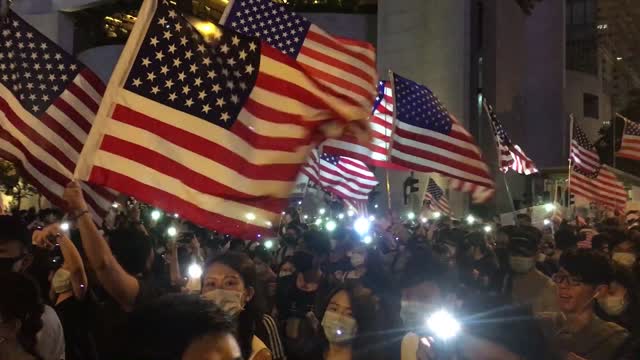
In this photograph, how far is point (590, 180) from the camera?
17.6m

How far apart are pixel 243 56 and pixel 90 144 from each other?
1199 mm

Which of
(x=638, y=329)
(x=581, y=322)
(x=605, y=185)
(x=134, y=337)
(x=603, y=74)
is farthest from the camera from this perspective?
(x=603, y=74)

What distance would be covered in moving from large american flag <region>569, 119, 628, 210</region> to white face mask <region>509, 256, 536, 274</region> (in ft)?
34.0

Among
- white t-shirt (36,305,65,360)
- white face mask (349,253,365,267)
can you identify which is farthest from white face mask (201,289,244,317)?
white face mask (349,253,365,267)

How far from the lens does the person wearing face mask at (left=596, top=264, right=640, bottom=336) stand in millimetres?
4934

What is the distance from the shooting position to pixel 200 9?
3862cm

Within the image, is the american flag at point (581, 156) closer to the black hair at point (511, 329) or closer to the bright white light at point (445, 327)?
the bright white light at point (445, 327)

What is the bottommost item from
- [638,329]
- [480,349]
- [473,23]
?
[638,329]

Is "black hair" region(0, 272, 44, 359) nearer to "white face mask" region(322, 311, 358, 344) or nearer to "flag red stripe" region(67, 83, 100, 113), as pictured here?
"white face mask" region(322, 311, 358, 344)

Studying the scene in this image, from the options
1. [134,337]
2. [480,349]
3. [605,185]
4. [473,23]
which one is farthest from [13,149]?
[473,23]

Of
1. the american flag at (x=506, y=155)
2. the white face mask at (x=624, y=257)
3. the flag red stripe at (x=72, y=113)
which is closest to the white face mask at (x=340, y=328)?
the flag red stripe at (x=72, y=113)

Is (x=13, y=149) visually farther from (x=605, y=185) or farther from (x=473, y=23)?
(x=473, y=23)

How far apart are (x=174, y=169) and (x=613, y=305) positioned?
293 centimetres

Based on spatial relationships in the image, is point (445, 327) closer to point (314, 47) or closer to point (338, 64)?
point (314, 47)
